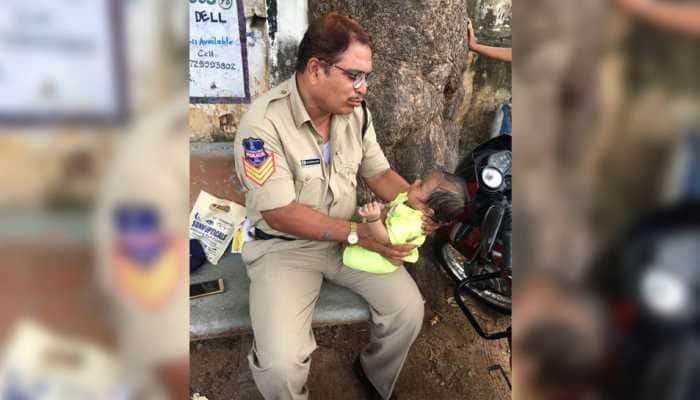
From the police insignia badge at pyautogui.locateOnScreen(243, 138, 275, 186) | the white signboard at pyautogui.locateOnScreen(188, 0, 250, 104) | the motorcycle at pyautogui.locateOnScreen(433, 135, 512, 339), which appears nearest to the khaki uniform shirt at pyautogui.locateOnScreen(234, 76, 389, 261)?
the police insignia badge at pyautogui.locateOnScreen(243, 138, 275, 186)

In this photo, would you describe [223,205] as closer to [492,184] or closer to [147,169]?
[492,184]

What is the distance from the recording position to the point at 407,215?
84.7 inches

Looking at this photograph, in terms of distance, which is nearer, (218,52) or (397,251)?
(397,251)

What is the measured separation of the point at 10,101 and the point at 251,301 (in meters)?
1.77

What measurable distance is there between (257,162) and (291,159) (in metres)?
0.16

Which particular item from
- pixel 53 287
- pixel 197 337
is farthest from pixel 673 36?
pixel 197 337

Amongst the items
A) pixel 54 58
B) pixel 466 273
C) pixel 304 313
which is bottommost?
pixel 466 273

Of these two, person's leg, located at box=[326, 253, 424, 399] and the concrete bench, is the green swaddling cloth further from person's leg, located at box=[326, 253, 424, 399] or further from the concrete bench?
the concrete bench

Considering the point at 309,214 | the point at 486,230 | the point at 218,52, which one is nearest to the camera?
the point at 309,214

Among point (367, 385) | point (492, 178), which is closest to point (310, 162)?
point (492, 178)

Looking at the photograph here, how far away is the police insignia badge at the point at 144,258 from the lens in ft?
1.56

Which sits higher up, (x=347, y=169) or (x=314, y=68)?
(x=314, y=68)

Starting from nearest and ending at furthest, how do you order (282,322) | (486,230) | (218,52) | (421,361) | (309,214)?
(282,322), (309,214), (486,230), (218,52), (421,361)

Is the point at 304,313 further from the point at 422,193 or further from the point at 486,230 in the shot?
the point at 486,230
